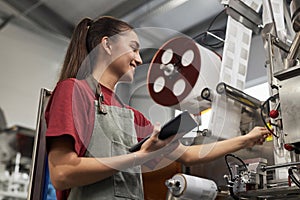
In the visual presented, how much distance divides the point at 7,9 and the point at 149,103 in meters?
1.81

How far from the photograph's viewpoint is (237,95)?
153 cm

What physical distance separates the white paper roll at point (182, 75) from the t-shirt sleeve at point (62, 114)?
32 centimetres

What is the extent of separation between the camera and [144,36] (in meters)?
1.31

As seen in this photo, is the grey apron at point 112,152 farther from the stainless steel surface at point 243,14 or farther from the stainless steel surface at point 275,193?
the stainless steel surface at point 243,14

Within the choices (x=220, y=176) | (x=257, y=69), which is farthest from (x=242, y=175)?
(x=257, y=69)

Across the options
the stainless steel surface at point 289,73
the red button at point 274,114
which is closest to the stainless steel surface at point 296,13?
the stainless steel surface at point 289,73

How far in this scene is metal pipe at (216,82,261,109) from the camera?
1.48 meters

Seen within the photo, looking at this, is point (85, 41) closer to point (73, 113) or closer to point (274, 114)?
point (73, 113)

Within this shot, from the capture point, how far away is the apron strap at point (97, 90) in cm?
116

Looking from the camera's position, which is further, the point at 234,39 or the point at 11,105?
the point at 11,105

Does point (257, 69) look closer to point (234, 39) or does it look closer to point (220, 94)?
point (234, 39)

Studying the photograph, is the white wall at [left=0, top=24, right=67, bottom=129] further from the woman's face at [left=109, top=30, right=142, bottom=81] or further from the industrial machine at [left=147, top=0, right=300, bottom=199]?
the woman's face at [left=109, top=30, right=142, bottom=81]

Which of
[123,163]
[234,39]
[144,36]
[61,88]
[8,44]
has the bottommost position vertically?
[123,163]

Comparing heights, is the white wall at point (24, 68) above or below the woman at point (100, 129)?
above
